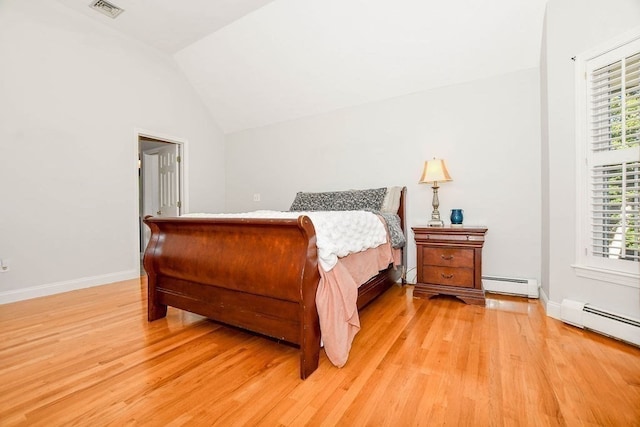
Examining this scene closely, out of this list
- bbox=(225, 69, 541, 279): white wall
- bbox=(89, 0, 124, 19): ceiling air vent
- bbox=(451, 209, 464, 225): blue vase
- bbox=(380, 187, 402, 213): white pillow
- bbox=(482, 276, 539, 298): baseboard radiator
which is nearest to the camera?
bbox=(482, 276, 539, 298): baseboard radiator

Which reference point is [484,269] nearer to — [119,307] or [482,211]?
[482,211]

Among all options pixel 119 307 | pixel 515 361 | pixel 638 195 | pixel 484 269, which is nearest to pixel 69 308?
pixel 119 307

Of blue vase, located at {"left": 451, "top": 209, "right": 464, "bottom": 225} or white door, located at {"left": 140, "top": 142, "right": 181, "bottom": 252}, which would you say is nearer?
blue vase, located at {"left": 451, "top": 209, "right": 464, "bottom": 225}

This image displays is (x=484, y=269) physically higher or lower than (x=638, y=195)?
lower

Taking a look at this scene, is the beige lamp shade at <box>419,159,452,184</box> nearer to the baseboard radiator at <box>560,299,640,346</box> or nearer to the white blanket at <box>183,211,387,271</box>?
the white blanket at <box>183,211,387,271</box>

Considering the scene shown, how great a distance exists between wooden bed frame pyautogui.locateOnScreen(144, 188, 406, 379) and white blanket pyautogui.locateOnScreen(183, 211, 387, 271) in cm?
6

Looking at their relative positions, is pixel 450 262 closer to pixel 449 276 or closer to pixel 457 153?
pixel 449 276

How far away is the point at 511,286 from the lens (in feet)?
8.92

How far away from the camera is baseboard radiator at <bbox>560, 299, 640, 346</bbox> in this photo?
1691 mm

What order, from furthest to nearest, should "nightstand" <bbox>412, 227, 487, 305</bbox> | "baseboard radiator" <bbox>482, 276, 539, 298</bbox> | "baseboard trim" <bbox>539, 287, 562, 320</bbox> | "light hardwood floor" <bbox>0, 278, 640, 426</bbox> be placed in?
1. "baseboard radiator" <bbox>482, 276, 539, 298</bbox>
2. "nightstand" <bbox>412, 227, 487, 305</bbox>
3. "baseboard trim" <bbox>539, 287, 562, 320</bbox>
4. "light hardwood floor" <bbox>0, 278, 640, 426</bbox>

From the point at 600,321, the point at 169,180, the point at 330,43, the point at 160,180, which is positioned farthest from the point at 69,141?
the point at 600,321

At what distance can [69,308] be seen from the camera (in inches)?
99.2

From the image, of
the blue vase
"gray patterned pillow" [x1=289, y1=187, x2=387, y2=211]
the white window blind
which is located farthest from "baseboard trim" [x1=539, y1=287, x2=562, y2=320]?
"gray patterned pillow" [x1=289, y1=187, x2=387, y2=211]

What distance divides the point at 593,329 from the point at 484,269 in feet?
3.63
